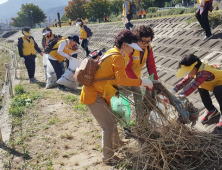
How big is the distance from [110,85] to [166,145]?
0.91 metres

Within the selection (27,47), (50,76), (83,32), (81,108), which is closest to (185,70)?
(81,108)

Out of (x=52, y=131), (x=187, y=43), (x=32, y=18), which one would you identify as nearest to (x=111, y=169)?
(x=52, y=131)

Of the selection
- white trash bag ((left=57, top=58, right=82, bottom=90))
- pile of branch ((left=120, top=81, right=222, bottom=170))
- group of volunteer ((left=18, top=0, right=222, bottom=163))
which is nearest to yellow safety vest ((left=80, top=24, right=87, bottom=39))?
white trash bag ((left=57, top=58, right=82, bottom=90))

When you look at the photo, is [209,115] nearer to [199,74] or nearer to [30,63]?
[199,74]

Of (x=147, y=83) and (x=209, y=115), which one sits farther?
(x=209, y=115)

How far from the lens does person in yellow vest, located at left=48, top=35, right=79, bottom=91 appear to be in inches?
225

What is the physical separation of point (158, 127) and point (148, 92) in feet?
1.40

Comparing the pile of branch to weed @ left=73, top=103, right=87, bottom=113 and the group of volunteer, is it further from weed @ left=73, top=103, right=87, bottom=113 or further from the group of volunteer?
weed @ left=73, top=103, right=87, bottom=113

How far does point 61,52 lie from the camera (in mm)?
5758

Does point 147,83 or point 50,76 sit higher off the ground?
point 147,83

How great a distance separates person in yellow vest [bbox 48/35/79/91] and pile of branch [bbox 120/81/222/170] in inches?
126

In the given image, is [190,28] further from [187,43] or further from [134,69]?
[134,69]

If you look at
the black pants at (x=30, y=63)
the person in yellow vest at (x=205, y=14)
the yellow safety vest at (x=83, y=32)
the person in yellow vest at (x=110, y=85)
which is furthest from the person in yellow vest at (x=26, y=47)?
the person in yellow vest at (x=110, y=85)

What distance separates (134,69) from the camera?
347cm
